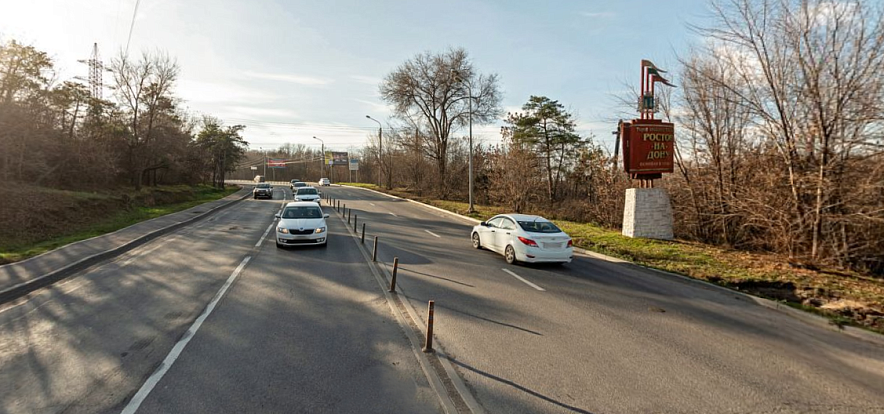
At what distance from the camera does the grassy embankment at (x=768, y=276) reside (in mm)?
7762

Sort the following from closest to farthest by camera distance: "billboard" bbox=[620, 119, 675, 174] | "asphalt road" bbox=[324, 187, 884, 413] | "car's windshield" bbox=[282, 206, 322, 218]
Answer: "asphalt road" bbox=[324, 187, 884, 413]
"car's windshield" bbox=[282, 206, 322, 218]
"billboard" bbox=[620, 119, 675, 174]

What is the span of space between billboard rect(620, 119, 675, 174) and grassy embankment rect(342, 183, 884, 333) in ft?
10.3

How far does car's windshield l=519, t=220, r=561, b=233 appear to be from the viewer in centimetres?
1173

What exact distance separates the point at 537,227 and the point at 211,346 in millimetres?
8786

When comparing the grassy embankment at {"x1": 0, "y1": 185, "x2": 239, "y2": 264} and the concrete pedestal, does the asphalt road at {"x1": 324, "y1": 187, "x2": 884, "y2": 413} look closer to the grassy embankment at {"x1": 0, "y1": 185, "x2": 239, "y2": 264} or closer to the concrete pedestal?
the concrete pedestal

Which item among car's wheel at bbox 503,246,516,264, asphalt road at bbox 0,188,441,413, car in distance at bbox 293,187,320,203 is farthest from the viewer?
car in distance at bbox 293,187,320,203

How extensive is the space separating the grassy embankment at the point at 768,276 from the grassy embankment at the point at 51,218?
1770 centimetres

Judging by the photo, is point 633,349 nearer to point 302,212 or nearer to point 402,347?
point 402,347

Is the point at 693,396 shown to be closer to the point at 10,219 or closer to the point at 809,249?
the point at 809,249

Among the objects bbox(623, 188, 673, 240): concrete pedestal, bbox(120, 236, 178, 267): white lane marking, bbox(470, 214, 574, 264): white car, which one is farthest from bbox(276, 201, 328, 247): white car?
bbox(623, 188, 673, 240): concrete pedestal

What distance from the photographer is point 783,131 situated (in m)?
11.8

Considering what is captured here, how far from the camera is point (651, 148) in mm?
16750

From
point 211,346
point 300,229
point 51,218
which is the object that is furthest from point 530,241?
point 51,218

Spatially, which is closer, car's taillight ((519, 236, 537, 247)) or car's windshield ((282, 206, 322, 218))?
car's taillight ((519, 236, 537, 247))
